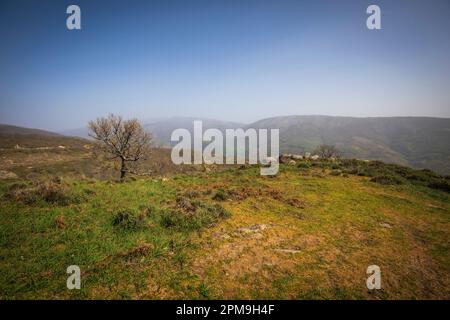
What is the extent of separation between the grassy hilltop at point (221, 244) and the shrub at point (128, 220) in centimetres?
5

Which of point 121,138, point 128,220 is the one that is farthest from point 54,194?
point 121,138

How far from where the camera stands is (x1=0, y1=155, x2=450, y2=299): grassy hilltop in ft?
23.0

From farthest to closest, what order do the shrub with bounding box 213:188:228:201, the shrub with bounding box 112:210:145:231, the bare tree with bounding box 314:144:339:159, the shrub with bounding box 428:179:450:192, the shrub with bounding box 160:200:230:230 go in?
the bare tree with bounding box 314:144:339:159 < the shrub with bounding box 428:179:450:192 < the shrub with bounding box 213:188:228:201 < the shrub with bounding box 160:200:230:230 < the shrub with bounding box 112:210:145:231

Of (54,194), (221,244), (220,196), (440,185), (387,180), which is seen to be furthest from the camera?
(387,180)

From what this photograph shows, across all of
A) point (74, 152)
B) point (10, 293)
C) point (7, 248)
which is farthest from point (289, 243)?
point (74, 152)

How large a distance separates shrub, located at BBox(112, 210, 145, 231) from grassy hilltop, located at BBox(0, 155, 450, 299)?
0.05 metres

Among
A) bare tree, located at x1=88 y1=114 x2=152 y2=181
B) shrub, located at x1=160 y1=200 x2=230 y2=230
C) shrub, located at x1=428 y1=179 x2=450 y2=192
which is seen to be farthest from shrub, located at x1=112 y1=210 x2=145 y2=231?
shrub, located at x1=428 y1=179 x2=450 y2=192

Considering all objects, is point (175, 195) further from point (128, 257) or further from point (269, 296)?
point (269, 296)

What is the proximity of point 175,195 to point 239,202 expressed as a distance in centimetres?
460

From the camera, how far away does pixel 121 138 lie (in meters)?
25.7

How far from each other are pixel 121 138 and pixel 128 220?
1769 centimetres

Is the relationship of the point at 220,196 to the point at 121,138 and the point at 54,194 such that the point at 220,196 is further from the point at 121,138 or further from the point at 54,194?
the point at 121,138

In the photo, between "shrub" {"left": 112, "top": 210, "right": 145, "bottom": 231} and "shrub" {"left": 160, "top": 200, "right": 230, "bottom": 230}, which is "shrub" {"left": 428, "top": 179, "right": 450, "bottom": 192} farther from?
"shrub" {"left": 112, "top": 210, "right": 145, "bottom": 231}

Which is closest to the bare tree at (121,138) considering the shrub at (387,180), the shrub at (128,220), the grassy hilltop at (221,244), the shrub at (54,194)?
the grassy hilltop at (221,244)
